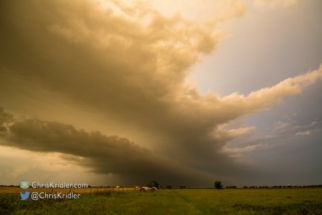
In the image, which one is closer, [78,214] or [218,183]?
[78,214]

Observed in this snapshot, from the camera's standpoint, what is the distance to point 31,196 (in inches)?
1216

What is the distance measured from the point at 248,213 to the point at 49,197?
33.5 metres

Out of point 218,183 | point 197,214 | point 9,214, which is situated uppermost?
point 9,214

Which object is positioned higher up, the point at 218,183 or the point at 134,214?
the point at 134,214

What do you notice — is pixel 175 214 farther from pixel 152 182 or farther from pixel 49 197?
pixel 152 182

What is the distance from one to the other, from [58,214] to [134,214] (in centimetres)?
1015

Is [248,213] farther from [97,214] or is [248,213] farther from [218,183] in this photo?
[218,183]

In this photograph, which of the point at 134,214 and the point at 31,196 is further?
the point at 31,196

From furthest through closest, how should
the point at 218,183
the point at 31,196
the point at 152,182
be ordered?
the point at 152,182 → the point at 218,183 → the point at 31,196

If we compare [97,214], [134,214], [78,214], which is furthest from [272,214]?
[78,214]

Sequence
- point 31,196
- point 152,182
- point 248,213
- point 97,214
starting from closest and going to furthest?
point 97,214
point 248,213
point 31,196
point 152,182

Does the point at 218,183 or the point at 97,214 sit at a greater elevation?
the point at 97,214

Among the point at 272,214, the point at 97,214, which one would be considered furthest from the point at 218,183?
the point at 97,214

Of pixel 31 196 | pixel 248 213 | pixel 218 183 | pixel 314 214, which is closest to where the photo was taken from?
pixel 314 214
